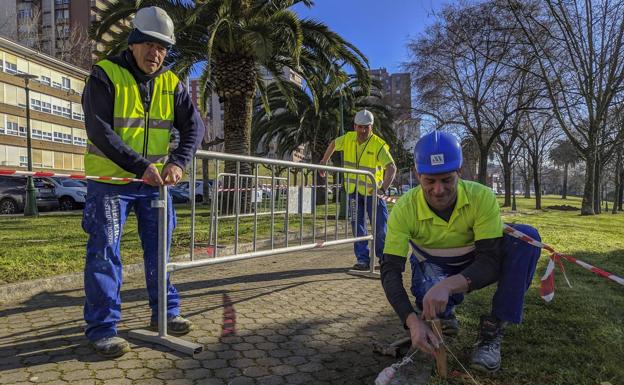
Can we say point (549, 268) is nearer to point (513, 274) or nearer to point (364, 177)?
point (513, 274)

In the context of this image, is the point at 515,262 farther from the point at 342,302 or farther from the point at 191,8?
the point at 191,8

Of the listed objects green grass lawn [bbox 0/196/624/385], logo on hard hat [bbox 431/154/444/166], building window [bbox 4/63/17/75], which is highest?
building window [bbox 4/63/17/75]

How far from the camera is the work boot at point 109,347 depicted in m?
2.70

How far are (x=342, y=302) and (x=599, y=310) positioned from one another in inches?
83.4

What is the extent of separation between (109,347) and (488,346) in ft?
7.20

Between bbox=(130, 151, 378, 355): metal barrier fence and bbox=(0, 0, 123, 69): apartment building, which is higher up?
bbox=(0, 0, 123, 69): apartment building

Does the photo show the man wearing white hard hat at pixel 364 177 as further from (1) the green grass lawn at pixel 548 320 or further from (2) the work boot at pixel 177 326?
(2) the work boot at pixel 177 326

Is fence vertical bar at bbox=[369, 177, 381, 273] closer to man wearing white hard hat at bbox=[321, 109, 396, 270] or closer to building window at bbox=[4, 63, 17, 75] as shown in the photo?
man wearing white hard hat at bbox=[321, 109, 396, 270]

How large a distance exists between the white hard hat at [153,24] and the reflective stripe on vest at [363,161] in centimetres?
311

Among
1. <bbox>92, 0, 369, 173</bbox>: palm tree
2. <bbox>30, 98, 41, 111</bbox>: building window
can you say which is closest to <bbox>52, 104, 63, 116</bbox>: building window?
<bbox>30, 98, 41, 111</bbox>: building window

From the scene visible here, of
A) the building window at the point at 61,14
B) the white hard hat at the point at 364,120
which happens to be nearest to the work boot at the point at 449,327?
the white hard hat at the point at 364,120

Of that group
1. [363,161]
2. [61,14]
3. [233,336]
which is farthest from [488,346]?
[61,14]

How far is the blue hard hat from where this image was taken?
2273 millimetres

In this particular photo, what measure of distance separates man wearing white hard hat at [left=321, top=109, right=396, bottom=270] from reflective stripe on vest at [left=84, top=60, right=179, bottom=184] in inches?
113
